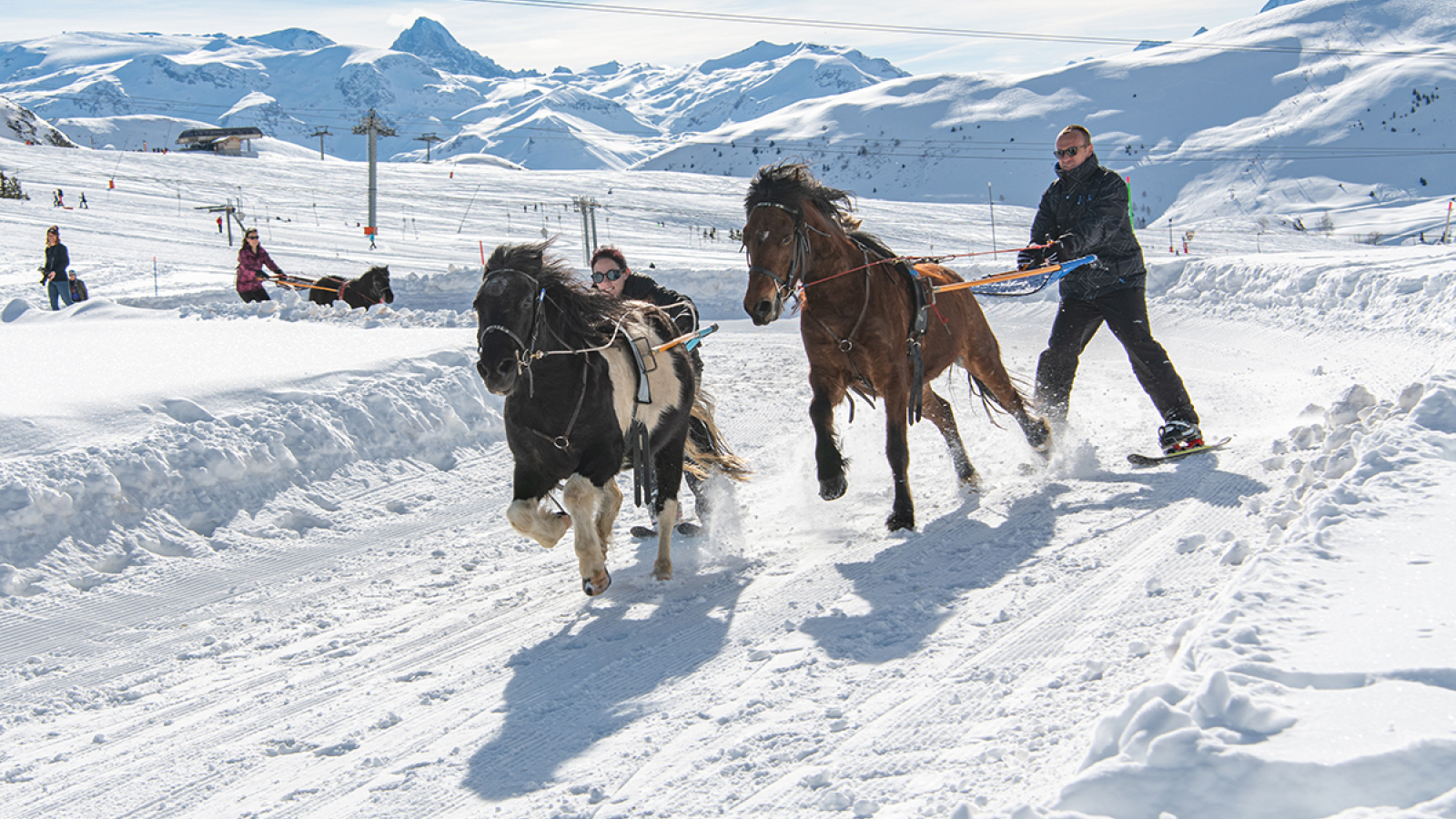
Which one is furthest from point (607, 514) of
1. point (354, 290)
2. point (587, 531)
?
point (354, 290)

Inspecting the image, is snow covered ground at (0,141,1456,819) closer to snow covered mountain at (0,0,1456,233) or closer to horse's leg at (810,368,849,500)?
horse's leg at (810,368,849,500)

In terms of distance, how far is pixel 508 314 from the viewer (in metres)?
4.74

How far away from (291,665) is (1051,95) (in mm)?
168888

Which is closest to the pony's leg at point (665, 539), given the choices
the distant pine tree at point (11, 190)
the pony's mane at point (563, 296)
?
the pony's mane at point (563, 296)

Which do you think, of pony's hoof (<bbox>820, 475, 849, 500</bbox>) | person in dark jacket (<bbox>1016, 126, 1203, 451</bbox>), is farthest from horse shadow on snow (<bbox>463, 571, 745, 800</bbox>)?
person in dark jacket (<bbox>1016, 126, 1203, 451</bbox>)

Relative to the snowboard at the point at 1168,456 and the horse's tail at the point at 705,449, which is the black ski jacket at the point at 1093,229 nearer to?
the snowboard at the point at 1168,456

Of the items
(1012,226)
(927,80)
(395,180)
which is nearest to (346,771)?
(1012,226)

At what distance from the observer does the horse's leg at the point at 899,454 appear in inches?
241

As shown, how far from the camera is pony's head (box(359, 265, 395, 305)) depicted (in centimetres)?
1527

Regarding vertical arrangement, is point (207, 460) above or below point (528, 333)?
below

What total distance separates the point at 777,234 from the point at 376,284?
1103 centimetres

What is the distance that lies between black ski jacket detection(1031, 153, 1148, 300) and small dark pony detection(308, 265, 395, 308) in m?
10.8

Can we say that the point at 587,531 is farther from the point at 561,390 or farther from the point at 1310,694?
the point at 1310,694

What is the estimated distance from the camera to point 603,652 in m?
4.56
